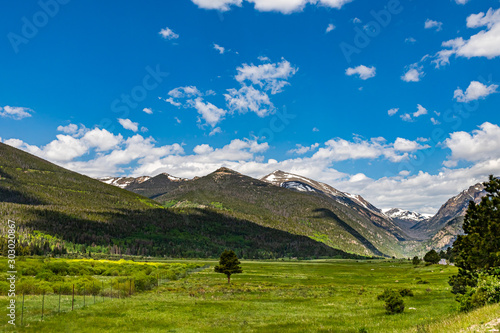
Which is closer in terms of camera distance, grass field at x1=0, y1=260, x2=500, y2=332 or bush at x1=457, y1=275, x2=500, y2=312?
bush at x1=457, y1=275, x2=500, y2=312

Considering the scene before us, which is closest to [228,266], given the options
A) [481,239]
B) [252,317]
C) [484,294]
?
[252,317]

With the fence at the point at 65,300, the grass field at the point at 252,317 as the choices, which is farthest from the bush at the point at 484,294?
the fence at the point at 65,300

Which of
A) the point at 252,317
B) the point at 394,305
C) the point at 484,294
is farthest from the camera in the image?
the point at 252,317

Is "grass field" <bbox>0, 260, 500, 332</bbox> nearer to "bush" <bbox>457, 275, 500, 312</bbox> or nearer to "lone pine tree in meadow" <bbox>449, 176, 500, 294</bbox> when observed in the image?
"bush" <bbox>457, 275, 500, 312</bbox>

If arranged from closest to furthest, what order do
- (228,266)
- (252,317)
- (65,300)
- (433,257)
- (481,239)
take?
(481,239) < (252,317) < (65,300) < (228,266) < (433,257)

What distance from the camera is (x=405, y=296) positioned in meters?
55.7

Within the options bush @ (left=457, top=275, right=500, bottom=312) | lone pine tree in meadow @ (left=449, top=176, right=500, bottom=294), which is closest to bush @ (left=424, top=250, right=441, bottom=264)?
lone pine tree in meadow @ (left=449, top=176, right=500, bottom=294)

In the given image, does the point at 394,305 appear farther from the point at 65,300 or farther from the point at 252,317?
the point at 65,300

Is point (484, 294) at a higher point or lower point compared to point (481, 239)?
lower

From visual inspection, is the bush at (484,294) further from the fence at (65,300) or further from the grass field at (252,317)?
the fence at (65,300)

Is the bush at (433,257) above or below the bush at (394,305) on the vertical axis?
below

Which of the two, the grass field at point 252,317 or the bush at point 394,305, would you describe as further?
the bush at point 394,305

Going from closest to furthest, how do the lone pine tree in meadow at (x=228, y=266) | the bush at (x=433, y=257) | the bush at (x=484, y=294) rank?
the bush at (x=484, y=294), the lone pine tree in meadow at (x=228, y=266), the bush at (x=433, y=257)

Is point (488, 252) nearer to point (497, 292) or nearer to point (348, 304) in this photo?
point (497, 292)
